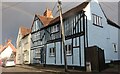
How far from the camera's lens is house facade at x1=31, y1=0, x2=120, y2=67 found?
21.1 meters

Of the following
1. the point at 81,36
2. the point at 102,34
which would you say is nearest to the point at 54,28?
the point at 81,36

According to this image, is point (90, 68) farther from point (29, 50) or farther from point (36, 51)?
point (29, 50)

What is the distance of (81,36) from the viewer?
21.2 meters

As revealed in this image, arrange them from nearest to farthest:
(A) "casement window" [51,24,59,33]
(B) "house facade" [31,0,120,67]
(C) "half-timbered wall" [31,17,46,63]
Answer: (B) "house facade" [31,0,120,67] → (A) "casement window" [51,24,59,33] → (C) "half-timbered wall" [31,17,46,63]

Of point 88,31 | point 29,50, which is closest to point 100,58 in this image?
point 88,31

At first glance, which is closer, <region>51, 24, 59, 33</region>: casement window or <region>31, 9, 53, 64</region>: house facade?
<region>51, 24, 59, 33</region>: casement window

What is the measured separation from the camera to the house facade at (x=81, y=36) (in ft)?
69.4

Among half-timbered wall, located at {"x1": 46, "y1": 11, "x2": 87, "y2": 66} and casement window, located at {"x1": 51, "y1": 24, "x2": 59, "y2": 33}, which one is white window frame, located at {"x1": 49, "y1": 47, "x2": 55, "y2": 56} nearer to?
half-timbered wall, located at {"x1": 46, "y1": 11, "x2": 87, "y2": 66}

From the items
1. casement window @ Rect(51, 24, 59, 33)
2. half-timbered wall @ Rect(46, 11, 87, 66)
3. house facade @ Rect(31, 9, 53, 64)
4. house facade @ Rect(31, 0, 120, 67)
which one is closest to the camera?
half-timbered wall @ Rect(46, 11, 87, 66)

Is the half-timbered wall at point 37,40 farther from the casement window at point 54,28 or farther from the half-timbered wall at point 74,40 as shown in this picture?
the half-timbered wall at point 74,40

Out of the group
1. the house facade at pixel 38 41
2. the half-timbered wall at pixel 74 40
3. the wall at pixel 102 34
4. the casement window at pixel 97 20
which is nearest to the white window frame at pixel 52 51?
the half-timbered wall at pixel 74 40

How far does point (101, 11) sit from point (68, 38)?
581cm

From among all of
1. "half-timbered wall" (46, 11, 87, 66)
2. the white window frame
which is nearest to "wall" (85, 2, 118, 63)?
"half-timbered wall" (46, 11, 87, 66)

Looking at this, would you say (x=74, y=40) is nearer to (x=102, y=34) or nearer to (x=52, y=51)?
(x=102, y=34)
